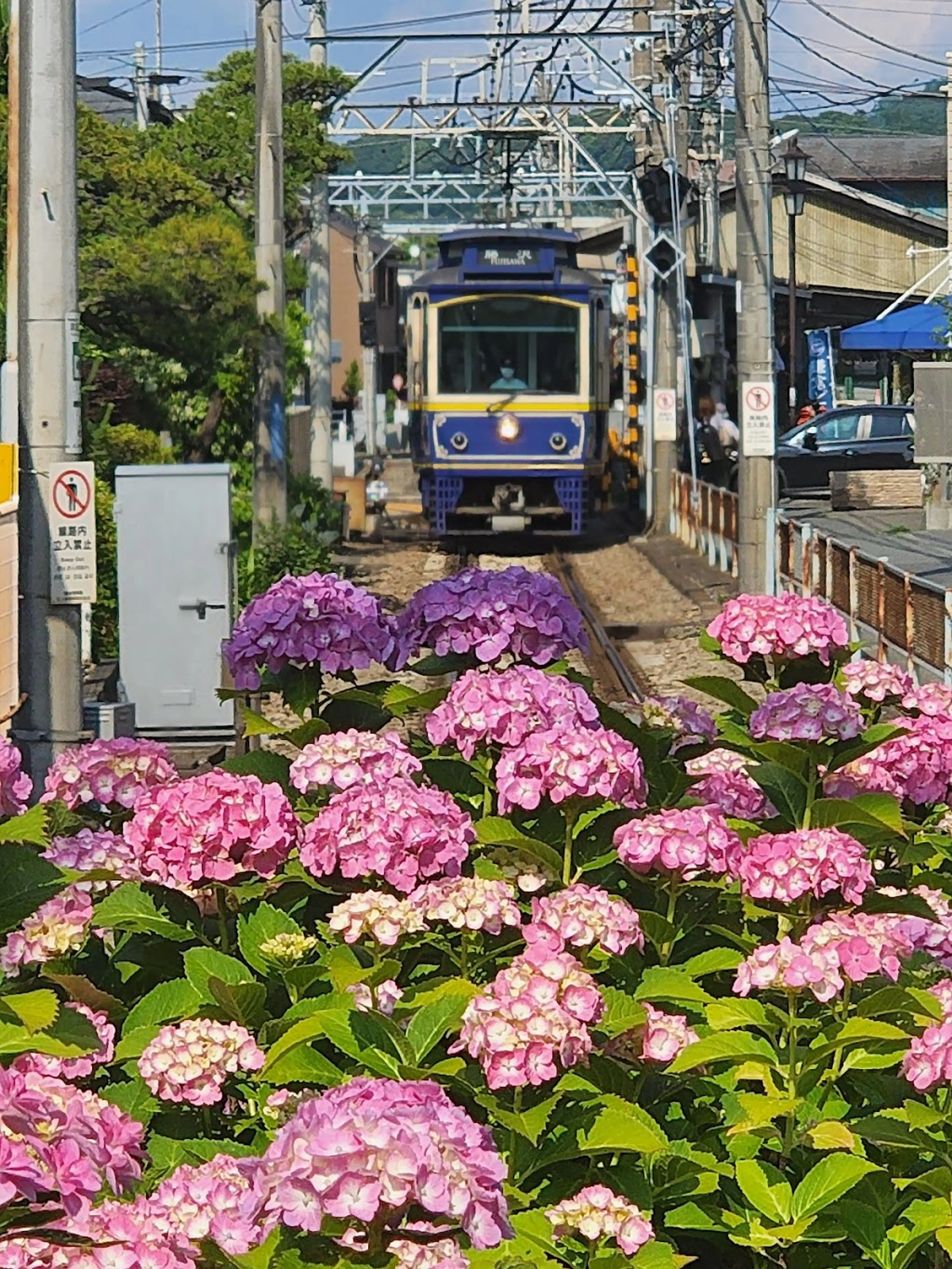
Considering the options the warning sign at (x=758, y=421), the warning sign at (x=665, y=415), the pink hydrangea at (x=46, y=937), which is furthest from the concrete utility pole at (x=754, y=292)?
the pink hydrangea at (x=46, y=937)

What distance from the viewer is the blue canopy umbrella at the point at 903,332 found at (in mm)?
37906

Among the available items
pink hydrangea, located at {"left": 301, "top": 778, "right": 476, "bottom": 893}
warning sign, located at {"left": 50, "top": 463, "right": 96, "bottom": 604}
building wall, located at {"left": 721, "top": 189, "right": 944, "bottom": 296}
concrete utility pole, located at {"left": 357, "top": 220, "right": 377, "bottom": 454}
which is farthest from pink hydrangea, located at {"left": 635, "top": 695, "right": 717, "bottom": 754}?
building wall, located at {"left": 721, "top": 189, "right": 944, "bottom": 296}

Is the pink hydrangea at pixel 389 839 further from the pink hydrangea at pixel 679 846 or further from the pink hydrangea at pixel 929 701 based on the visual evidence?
the pink hydrangea at pixel 929 701

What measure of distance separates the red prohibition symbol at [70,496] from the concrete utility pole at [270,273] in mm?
11954

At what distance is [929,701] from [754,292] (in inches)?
520

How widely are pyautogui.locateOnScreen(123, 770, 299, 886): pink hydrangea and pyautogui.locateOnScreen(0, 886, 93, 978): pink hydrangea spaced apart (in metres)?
0.14

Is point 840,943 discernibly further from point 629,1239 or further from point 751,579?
point 751,579

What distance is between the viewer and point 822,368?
48531 millimetres

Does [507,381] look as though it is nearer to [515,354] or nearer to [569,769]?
[515,354]

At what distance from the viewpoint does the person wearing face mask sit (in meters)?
25.7

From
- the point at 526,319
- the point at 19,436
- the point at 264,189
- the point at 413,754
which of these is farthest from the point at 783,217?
the point at 413,754

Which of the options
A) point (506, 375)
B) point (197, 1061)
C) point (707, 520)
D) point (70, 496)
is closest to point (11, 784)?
point (197, 1061)

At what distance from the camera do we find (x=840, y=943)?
3553mm

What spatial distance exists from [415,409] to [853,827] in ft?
71.6
